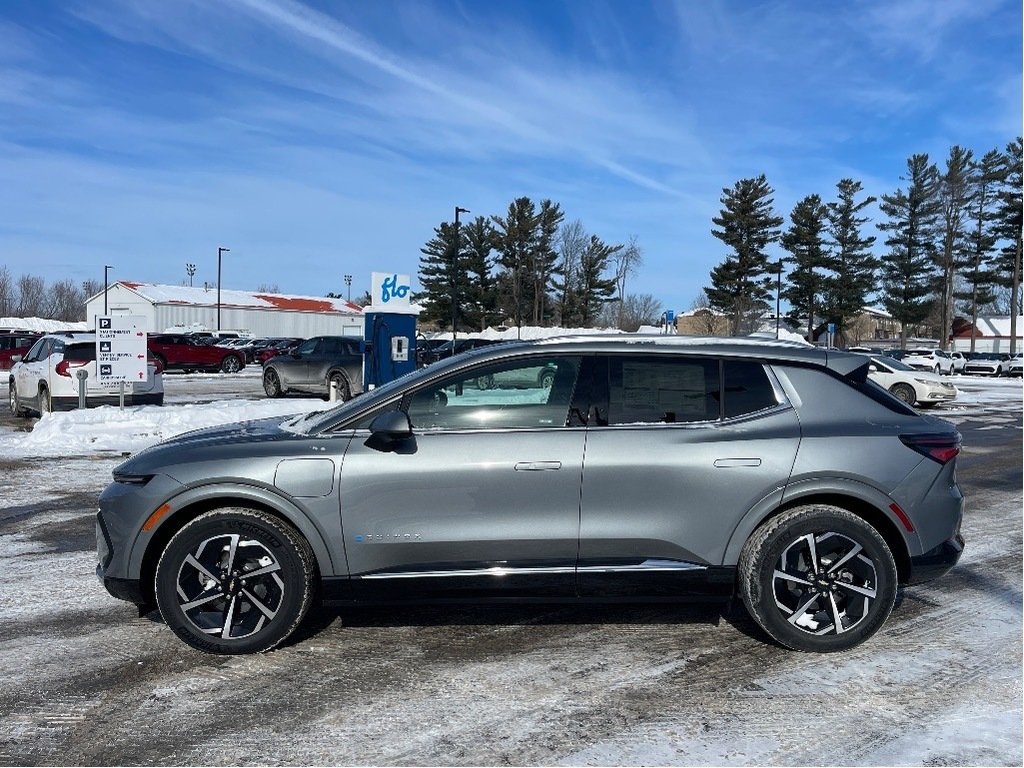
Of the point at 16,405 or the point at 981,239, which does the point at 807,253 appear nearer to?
the point at 981,239

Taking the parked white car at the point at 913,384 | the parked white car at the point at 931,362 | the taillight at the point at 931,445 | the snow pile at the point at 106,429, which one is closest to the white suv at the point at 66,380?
the snow pile at the point at 106,429

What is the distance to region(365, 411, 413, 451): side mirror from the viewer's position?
4.30 meters

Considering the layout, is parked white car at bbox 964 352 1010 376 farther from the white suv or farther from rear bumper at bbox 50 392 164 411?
rear bumper at bbox 50 392 164 411

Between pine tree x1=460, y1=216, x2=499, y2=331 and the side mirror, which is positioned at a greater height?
pine tree x1=460, y1=216, x2=499, y2=331

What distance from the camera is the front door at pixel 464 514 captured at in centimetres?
437

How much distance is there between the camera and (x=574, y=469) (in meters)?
4.41

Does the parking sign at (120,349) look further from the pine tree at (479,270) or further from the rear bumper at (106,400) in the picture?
the pine tree at (479,270)

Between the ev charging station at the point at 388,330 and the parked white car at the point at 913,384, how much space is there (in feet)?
38.5

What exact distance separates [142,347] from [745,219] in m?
55.9

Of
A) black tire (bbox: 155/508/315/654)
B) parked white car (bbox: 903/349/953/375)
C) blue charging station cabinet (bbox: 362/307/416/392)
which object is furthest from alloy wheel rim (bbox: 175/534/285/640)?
parked white car (bbox: 903/349/953/375)

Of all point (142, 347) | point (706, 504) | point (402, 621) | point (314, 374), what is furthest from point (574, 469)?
point (314, 374)

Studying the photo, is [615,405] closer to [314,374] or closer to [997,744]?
[997,744]

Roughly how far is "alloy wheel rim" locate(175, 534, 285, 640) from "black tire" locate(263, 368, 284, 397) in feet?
58.6

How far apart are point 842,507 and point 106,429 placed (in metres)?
11.6
